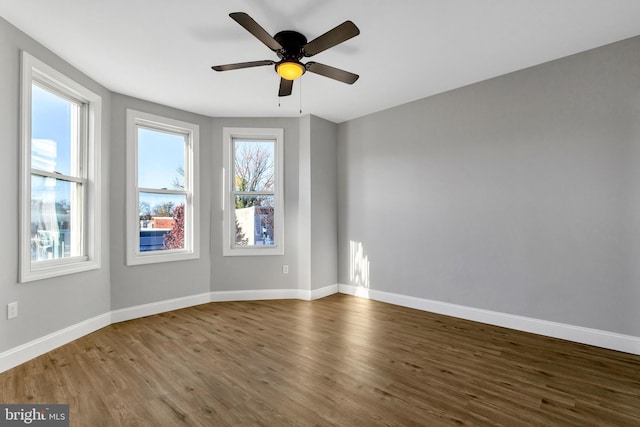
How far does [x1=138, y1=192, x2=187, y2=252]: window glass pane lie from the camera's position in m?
4.11

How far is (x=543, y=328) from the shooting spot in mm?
3211

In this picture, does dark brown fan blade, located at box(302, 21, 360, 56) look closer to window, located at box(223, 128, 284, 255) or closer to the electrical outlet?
window, located at box(223, 128, 284, 255)

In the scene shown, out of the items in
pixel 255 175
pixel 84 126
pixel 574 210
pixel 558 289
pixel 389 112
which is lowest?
pixel 558 289

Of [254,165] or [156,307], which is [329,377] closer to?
[156,307]

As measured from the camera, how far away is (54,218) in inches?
123

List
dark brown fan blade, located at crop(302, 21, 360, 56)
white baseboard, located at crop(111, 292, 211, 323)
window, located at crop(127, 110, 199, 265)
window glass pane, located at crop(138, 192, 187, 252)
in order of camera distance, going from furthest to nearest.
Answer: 1. window glass pane, located at crop(138, 192, 187, 252)
2. window, located at crop(127, 110, 199, 265)
3. white baseboard, located at crop(111, 292, 211, 323)
4. dark brown fan blade, located at crop(302, 21, 360, 56)

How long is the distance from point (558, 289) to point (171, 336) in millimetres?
3883

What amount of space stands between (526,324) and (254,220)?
361cm

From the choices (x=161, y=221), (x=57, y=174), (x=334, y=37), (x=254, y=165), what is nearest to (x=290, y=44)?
(x=334, y=37)

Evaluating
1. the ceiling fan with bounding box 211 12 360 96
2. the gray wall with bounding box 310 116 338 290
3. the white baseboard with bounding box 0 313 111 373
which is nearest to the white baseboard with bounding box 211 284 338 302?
the gray wall with bounding box 310 116 338 290

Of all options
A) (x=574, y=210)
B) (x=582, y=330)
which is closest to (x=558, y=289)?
(x=582, y=330)

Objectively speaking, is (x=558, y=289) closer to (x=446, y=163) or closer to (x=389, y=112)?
(x=446, y=163)

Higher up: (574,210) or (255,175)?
(255,175)

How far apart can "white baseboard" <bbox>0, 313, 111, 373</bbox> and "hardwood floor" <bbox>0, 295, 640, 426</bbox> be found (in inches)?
3.0
